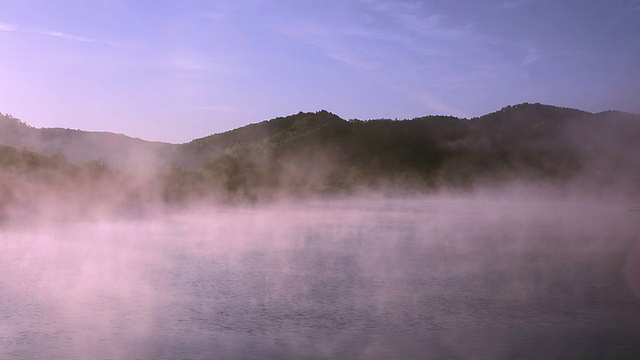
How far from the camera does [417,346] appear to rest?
10.8 meters

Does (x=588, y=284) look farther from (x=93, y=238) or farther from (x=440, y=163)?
(x=440, y=163)

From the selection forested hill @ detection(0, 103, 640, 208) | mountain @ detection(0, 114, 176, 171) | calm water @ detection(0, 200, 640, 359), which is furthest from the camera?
forested hill @ detection(0, 103, 640, 208)

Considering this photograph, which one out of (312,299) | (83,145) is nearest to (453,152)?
(83,145)

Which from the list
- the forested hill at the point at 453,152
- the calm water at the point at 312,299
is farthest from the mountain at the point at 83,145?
the calm water at the point at 312,299

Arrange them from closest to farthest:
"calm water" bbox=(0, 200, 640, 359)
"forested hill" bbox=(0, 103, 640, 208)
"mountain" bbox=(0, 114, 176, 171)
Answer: "calm water" bbox=(0, 200, 640, 359)
"mountain" bbox=(0, 114, 176, 171)
"forested hill" bbox=(0, 103, 640, 208)

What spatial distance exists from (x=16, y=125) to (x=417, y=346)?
60.0 m

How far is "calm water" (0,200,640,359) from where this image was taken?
10742mm

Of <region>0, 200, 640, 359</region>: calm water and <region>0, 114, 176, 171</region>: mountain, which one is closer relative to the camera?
<region>0, 200, 640, 359</region>: calm water

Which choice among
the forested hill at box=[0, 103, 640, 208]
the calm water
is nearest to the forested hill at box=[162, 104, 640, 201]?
the forested hill at box=[0, 103, 640, 208]

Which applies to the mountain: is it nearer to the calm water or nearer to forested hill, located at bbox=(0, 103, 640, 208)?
forested hill, located at bbox=(0, 103, 640, 208)

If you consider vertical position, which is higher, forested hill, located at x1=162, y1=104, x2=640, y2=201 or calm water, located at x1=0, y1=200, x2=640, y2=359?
forested hill, located at x1=162, y1=104, x2=640, y2=201

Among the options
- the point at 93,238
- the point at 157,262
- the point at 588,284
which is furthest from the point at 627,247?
the point at 93,238

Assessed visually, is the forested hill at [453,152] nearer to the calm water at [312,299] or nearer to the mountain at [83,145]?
the mountain at [83,145]

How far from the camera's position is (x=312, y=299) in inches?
566
